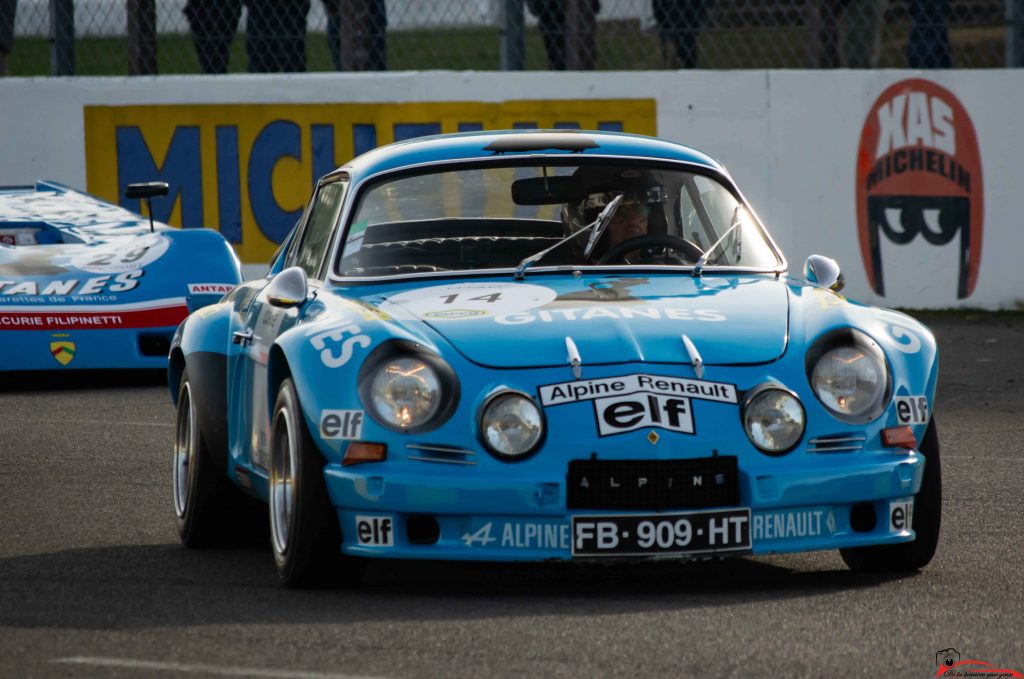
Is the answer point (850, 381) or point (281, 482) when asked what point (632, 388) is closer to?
point (850, 381)

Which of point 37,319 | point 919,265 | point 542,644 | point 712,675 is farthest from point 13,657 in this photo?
point 919,265

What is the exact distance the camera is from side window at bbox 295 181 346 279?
225 inches

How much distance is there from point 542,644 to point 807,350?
1.15 metres

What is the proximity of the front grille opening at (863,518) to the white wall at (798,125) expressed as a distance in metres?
7.84

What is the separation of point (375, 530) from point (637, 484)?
2.03 ft

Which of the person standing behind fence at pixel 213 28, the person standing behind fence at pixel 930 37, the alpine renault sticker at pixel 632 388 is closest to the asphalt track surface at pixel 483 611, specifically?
the alpine renault sticker at pixel 632 388

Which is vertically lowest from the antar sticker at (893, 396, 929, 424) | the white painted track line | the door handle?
the white painted track line

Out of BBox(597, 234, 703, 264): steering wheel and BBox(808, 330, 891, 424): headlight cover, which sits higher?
BBox(597, 234, 703, 264): steering wheel

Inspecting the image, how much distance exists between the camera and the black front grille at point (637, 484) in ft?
14.6

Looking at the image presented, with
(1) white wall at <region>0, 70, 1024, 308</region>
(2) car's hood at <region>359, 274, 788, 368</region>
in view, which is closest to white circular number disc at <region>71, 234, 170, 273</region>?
(1) white wall at <region>0, 70, 1024, 308</region>

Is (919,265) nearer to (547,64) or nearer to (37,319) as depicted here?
(547,64)

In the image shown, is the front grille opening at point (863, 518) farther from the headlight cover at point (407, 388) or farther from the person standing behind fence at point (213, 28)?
the person standing behind fence at point (213, 28)

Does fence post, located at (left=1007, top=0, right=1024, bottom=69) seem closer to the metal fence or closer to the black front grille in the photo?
the metal fence

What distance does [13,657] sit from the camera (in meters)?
4.00
